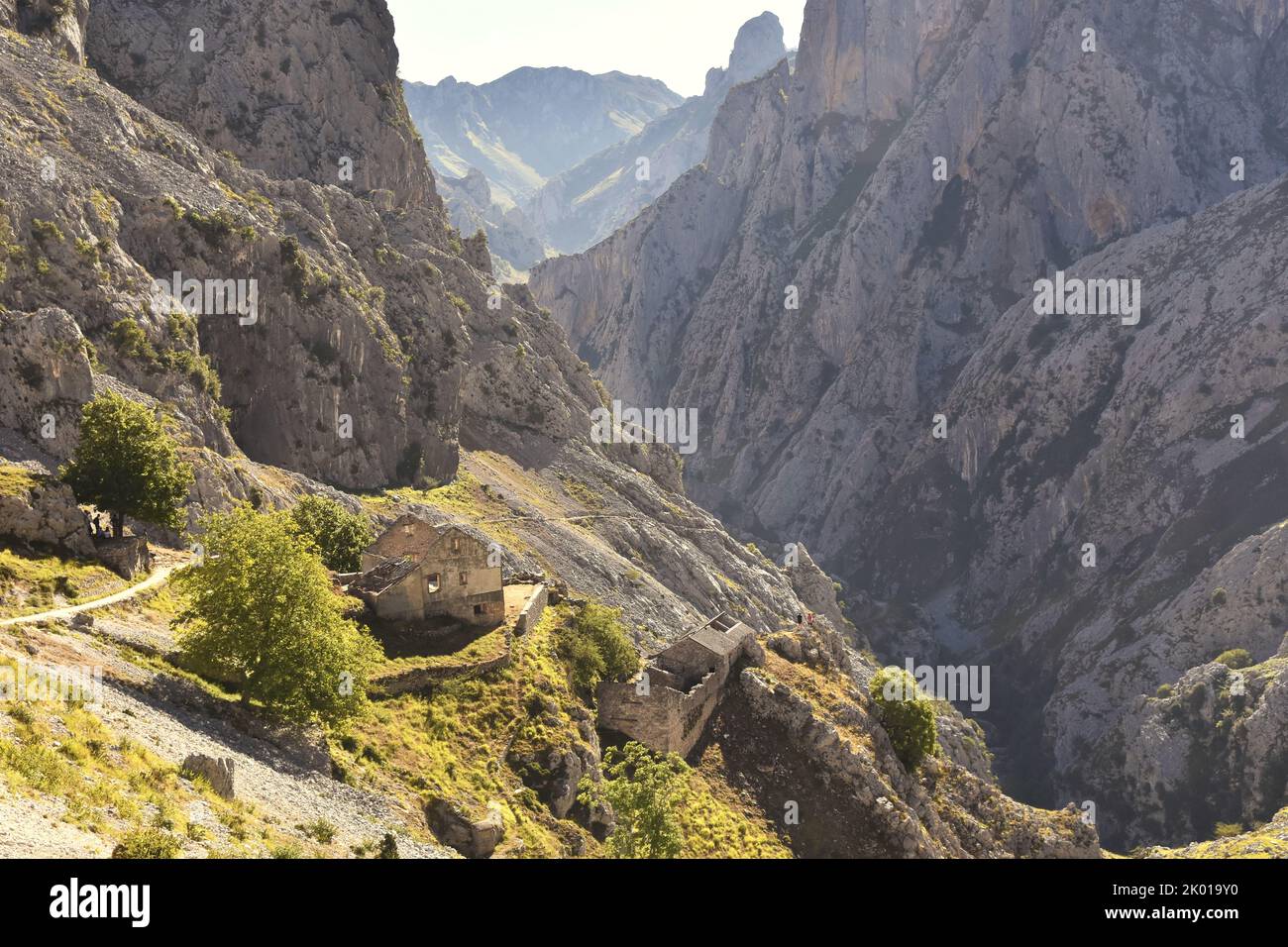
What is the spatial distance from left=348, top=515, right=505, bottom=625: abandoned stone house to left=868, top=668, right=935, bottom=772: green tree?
21.1 m

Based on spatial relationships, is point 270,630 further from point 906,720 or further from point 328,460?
point 328,460

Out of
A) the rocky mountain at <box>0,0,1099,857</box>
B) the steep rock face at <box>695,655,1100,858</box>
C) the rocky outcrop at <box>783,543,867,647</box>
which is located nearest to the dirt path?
the rocky mountain at <box>0,0,1099,857</box>

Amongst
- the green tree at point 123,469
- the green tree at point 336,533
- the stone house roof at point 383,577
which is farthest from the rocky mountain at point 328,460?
the stone house roof at point 383,577

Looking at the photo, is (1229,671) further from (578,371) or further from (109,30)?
(109,30)

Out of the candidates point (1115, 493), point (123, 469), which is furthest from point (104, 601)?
point (1115, 493)

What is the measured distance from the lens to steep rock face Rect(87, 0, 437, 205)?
357 feet

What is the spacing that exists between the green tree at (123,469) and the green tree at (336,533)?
9.73 meters

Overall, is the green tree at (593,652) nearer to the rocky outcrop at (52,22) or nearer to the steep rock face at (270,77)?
the rocky outcrop at (52,22)

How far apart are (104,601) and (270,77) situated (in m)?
95.1

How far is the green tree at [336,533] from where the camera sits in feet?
180

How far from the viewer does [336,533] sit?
184ft
